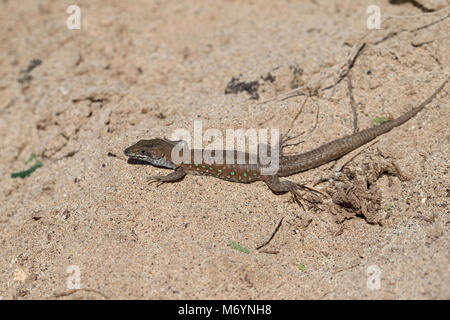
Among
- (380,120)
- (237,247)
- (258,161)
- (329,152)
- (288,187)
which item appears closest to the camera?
(237,247)

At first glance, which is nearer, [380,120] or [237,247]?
[237,247]

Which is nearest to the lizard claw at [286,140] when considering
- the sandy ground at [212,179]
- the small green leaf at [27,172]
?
the sandy ground at [212,179]

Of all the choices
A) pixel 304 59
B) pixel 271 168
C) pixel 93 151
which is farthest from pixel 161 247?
pixel 304 59

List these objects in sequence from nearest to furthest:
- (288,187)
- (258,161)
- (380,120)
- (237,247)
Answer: (237,247)
(288,187)
(258,161)
(380,120)

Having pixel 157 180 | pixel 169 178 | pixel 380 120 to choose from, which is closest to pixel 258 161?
pixel 169 178

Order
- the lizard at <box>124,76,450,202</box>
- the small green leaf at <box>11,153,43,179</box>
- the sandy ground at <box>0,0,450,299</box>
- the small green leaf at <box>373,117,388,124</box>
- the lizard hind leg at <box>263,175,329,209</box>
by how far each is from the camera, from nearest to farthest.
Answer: the sandy ground at <box>0,0,450,299</box> < the lizard hind leg at <box>263,175,329,209</box> < the lizard at <box>124,76,450,202</box> < the small green leaf at <box>373,117,388,124</box> < the small green leaf at <box>11,153,43,179</box>

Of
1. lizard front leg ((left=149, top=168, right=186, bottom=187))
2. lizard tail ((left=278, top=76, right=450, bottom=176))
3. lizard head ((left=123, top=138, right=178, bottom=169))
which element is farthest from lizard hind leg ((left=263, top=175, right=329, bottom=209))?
lizard head ((left=123, top=138, right=178, bottom=169))

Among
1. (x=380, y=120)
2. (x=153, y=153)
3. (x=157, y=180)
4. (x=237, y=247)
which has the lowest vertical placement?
(x=237, y=247)

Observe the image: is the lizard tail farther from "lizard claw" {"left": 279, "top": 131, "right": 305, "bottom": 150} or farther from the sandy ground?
"lizard claw" {"left": 279, "top": 131, "right": 305, "bottom": 150}

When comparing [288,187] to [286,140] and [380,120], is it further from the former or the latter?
[380,120]
